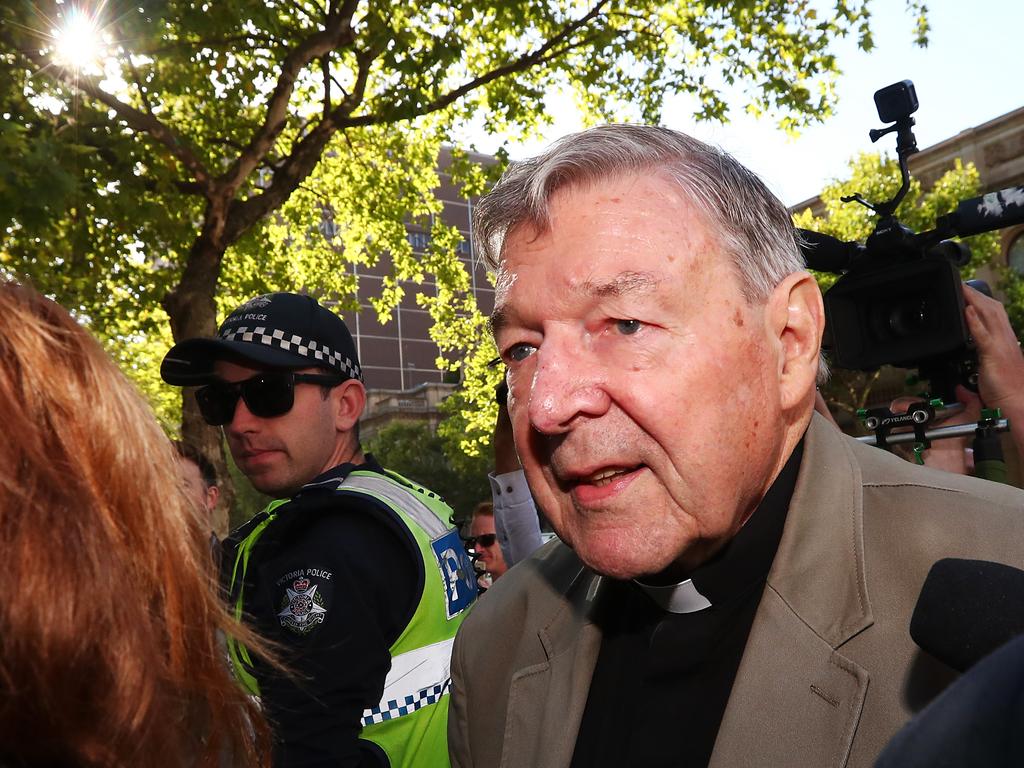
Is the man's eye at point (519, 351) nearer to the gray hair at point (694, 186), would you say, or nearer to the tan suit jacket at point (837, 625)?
the gray hair at point (694, 186)

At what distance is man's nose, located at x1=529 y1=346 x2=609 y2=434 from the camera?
1.75m

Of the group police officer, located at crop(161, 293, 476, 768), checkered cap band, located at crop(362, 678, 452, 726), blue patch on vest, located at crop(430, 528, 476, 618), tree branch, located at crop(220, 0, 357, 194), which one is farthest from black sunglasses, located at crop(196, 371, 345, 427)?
tree branch, located at crop(220, 0, 357, 194)

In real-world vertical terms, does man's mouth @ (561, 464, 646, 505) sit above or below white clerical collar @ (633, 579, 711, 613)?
above

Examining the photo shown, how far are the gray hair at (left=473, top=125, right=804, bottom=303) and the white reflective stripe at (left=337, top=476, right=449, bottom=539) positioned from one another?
42.8 inches

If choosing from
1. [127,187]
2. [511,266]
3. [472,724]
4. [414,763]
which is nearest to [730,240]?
[511,266]

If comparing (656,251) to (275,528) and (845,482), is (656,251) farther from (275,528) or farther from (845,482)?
(275,528)

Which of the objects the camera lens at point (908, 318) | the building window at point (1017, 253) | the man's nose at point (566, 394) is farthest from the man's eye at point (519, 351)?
the building window at point (1017, 253)

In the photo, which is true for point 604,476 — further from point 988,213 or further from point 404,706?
point 988,213

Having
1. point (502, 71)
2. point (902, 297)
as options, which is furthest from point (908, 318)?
point (502, 71)

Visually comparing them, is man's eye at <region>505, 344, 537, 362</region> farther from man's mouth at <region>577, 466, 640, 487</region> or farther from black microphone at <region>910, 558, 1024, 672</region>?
black microphone at <region>910, 558, 1024, 672</region>

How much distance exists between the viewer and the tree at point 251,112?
798cm

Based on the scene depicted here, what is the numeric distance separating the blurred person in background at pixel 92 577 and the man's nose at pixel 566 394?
661 millimetres

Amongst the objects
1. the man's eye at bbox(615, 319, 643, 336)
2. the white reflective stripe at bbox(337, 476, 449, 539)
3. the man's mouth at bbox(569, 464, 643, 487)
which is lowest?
the white reflective stripe at bbox(337, 476, 449, 539)

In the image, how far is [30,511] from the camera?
1043mm
